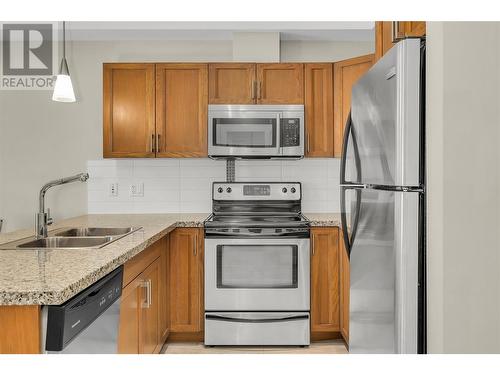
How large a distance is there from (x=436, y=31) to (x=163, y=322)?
89.1 inches

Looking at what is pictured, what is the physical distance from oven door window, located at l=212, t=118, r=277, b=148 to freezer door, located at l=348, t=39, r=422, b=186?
4.37ft

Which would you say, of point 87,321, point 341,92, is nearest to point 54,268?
point 87,321

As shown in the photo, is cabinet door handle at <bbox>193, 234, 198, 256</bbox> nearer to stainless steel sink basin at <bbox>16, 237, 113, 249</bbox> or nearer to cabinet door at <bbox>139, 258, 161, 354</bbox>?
cabinet door at <bbox>139, 258, 161, 354</bbox>

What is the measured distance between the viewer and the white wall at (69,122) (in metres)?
3.46

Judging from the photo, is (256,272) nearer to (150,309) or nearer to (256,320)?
(256,320)

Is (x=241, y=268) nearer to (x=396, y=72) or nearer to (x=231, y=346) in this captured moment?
(x=231, y=346)

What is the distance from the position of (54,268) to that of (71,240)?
0.99 meters

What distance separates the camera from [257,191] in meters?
3.28

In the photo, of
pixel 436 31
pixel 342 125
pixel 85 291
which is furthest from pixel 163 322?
pixel 436 31

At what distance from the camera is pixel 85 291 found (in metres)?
1.25

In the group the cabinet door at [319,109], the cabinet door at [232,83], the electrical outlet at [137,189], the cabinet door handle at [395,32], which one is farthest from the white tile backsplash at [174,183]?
the cabinet door handle at [395,32]

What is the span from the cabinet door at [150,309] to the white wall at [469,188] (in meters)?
1.46

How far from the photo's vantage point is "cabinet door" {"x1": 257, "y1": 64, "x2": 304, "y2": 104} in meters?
3.08

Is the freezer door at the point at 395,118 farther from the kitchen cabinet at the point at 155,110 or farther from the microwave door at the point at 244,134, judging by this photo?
the kitchen cabinet at the point at 155,110
